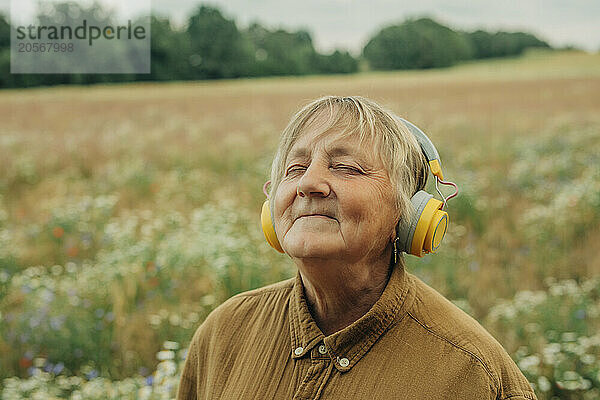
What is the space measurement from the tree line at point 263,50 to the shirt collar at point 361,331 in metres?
10.00

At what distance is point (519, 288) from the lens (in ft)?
16.3

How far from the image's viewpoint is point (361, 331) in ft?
Result: 4.95

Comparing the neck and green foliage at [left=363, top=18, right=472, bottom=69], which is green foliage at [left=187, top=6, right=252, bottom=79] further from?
the neck

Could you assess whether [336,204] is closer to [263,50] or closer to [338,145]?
[338,145]

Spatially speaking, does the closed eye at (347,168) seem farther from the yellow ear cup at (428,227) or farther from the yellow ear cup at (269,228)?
the yellow ear cup at (269,228)

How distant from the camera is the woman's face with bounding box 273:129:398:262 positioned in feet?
4.74

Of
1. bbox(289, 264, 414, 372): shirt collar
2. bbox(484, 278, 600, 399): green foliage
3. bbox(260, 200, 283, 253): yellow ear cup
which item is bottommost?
bbox(484, 278, 600, 399): green foliage

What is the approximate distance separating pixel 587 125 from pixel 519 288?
17.6 feet

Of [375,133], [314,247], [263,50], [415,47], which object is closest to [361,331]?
[314,247]

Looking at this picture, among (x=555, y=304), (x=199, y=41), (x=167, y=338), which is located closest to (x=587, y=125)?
(x=555, y=304)

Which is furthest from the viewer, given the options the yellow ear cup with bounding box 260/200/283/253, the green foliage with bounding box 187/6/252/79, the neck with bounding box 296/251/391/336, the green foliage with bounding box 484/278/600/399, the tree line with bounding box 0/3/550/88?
the green foliage with bounding box 187/6/252/79

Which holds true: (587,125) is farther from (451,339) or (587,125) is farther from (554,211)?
(451,339)

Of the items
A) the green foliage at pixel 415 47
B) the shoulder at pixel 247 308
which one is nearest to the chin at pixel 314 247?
the shoulder at pixel 247 308

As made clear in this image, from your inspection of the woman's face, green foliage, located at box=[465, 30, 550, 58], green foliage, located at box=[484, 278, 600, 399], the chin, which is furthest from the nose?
green foliage, located at box=[465, 30, 550, 58]
